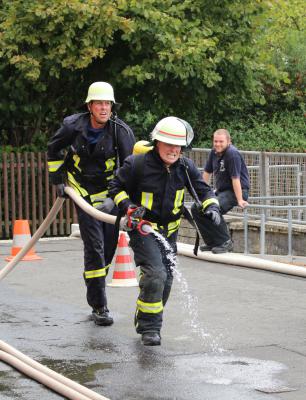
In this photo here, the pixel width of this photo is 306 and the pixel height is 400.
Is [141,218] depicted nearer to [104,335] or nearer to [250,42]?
[104,335]

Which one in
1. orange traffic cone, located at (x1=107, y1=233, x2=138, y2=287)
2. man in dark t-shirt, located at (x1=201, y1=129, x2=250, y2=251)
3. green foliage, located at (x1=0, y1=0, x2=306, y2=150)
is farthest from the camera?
green foliage, located at (x1=0, y1=0, x2=306, y2=150)

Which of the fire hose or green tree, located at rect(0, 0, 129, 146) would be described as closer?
the fire hose

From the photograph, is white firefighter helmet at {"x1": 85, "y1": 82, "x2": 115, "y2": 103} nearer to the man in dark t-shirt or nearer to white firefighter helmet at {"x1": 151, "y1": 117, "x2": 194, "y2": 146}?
white firefighter helmet at {"x1": 151, "y1": 117, "x2": 194, "y2": 146}

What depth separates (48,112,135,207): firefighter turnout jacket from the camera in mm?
8477

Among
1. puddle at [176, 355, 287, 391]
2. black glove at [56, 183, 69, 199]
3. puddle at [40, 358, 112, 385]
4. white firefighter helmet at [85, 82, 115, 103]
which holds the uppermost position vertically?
white firefighter helmet at [85, 82, 115, 103]

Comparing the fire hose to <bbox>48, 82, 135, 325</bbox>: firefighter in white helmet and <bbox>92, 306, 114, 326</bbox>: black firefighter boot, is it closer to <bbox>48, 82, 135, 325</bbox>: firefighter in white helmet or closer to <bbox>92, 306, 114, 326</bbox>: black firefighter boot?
<bbox>48, 82, 135, 325</bbox>: firefighter in white helmet

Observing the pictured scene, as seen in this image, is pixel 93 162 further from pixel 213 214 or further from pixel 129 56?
pixel 129 56

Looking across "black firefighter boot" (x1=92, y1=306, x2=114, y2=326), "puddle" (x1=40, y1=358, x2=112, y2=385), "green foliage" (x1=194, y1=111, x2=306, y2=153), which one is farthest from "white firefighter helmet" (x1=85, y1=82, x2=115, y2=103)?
"green foliage" (x1=194, y1=111, x2=306, y2=153)

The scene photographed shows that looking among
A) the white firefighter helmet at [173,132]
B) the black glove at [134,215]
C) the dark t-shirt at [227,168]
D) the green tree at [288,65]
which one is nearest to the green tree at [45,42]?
the dark t-shirt at [227,168]

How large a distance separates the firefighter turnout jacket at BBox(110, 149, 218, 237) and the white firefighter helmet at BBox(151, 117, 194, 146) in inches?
7.7

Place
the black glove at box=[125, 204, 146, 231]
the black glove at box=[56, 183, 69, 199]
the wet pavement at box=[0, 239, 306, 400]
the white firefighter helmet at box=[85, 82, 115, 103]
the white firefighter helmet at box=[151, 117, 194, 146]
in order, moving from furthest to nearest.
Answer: the black glove at box=[56, 183, 69, 199]
the white firefighter helmet at box=[85, 82, 115, 103]
the white firefighter helmet at box=[151, 117, 194, 146]
the black glove at box=[125, 204, 146, 231]
the wet pavement at box=[0, 239, 306, 400]

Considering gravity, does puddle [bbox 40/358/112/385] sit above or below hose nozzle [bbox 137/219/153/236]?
below

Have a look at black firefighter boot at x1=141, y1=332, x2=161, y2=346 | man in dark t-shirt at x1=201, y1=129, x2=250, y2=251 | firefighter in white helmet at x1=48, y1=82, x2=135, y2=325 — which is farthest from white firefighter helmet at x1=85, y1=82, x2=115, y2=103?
man in dark t-shirt at x1=201, y1=129, x2=250, y2=251

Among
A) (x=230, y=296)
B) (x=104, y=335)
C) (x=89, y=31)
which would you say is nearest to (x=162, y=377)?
(x=104, y=335)
